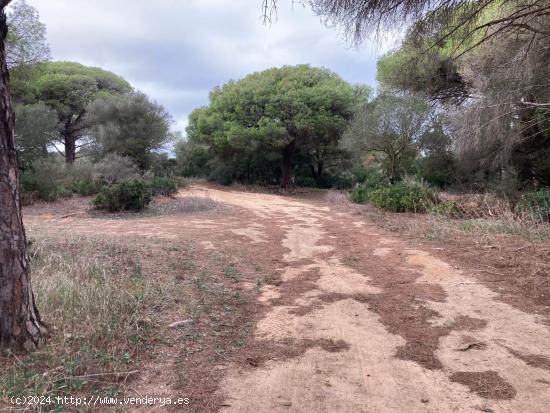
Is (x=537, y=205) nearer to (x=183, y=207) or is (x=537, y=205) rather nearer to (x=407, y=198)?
(x=407, y=198)

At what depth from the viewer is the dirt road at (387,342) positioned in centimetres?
279

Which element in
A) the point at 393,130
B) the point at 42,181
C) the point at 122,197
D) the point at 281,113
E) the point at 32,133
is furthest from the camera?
the point at 281,113

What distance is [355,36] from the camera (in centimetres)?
597

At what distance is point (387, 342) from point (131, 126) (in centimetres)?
1837

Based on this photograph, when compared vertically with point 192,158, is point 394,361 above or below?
below

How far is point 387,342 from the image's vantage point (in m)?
3.73

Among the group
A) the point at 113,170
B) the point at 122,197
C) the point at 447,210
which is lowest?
the point at 122,197

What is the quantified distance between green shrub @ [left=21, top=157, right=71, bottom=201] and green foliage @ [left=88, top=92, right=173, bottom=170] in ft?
15.3

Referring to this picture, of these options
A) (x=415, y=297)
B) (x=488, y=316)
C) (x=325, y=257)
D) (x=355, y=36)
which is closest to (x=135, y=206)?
(x=325, y=257)

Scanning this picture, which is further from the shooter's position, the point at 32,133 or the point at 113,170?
the point at 113,170

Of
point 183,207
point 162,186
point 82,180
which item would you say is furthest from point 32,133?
point 183,207

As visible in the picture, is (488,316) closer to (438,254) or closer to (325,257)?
(438,254)

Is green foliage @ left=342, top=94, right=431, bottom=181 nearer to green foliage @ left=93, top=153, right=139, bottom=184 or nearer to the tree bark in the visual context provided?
green foliage @ left=93, top=153, right=139, bottom=184

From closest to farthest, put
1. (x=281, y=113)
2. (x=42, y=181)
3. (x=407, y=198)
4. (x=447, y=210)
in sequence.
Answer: (x=447, y=210), (x=407, y=198), (x=42, y=181), (x=281, y=113)
